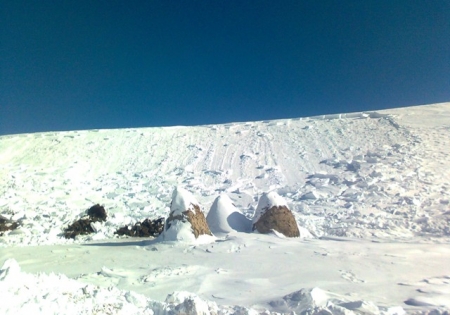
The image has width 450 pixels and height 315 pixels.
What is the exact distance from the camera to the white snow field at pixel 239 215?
446 cm

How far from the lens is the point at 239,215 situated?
32.3ft

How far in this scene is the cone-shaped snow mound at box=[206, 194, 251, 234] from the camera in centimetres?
953

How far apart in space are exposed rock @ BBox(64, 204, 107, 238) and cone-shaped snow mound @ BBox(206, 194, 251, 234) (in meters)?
3.88

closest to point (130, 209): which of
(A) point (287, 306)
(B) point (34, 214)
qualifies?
(B) point (34, 214)

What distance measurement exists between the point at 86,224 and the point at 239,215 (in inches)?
184

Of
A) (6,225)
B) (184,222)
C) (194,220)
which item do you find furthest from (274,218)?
(6,225)

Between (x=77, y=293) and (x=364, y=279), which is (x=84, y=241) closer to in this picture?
(x=77, y=293)

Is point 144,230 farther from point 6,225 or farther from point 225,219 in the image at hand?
point 6,225

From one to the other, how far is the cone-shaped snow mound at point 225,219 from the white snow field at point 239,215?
1.1 inches

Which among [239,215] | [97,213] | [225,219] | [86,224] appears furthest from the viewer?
[97,213]

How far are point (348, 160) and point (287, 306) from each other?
47.0ft

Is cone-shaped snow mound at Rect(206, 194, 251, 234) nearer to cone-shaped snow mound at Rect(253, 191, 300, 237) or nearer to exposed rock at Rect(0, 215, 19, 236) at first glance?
cone-shaped snow mound at Rect(253, 191, 300, 237)

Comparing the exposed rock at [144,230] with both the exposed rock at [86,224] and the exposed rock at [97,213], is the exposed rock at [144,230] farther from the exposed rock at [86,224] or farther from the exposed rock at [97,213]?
the exposed rock at [97,213]

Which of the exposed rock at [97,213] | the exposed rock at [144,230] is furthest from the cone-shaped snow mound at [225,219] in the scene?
the exposed rock at [97,213]
